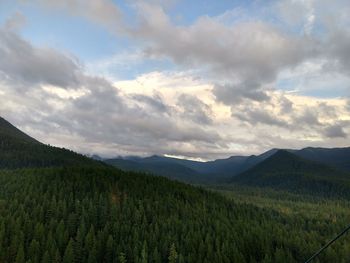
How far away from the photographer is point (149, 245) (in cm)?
19900

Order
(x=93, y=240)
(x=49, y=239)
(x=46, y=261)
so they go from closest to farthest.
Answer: (x=46, y=261) < (x=49, y=239) < (x=93, y=240)

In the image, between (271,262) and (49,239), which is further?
(271,262)

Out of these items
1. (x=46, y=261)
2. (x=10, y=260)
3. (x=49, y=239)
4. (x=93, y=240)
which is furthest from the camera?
(x=93, y=240)

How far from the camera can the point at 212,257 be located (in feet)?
606

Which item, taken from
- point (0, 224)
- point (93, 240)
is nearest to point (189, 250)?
point (93, 240)

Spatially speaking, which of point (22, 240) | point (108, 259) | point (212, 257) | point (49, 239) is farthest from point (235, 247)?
point (22, 240)

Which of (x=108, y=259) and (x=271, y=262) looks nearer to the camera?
(x=108, y=259)

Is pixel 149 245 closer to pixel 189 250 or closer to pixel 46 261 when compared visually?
pixel 189 250

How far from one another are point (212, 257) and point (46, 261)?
8209cm

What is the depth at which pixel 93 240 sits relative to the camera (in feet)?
616

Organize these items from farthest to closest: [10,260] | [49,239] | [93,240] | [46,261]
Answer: [93,240]
[49,239]
[10,260]
[46,261]

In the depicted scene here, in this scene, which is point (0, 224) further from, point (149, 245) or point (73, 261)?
point (149, 245)

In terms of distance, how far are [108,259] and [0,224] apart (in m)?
62.2

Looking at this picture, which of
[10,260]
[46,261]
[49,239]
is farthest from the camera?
[49,239]
